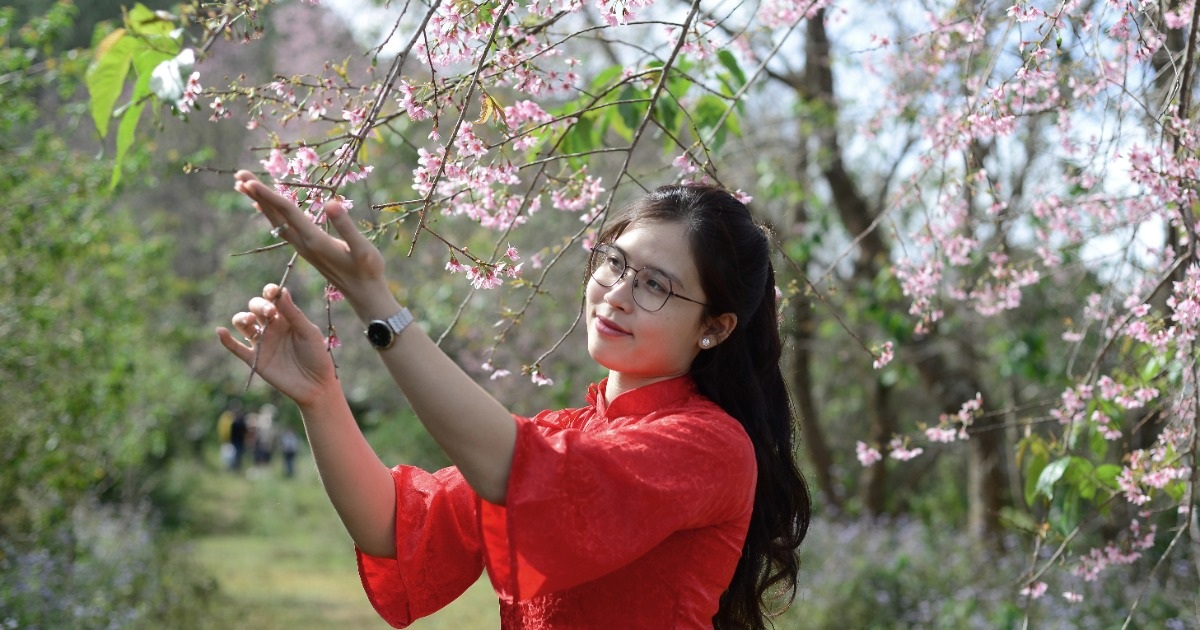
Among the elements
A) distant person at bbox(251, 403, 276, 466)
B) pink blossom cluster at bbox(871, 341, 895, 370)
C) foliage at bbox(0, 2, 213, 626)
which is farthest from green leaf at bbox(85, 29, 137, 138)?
distant person at bbox(251, 403, 276, 466)

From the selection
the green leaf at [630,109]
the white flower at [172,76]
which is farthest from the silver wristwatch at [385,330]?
the green leaf at [630,109]

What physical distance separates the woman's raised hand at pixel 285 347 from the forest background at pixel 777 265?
73 mm

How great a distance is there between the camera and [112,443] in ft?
24.9

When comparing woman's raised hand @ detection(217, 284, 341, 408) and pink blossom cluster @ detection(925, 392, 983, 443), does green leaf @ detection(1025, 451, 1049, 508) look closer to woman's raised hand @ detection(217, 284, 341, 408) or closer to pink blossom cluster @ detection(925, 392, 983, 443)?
pink blossom cluster @ detection(925, 392, 983, 443)

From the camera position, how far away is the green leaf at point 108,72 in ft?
6.00

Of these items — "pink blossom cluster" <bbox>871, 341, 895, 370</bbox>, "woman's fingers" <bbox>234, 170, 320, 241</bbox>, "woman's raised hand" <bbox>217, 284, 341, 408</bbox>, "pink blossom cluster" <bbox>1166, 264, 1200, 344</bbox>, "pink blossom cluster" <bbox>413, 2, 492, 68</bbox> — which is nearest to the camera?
"woman's fingers" <bbox>234, 170, 320, 241</bbox>

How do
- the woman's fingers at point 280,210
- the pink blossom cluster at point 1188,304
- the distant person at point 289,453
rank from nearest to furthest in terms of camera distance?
the woman's fingers at point 280,210, the pink blossom cluster at point 1188,304, the distant person at point 289,453

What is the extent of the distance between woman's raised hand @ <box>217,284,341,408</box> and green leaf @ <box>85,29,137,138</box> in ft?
1.59

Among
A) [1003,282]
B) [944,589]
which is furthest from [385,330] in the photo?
[944,589]

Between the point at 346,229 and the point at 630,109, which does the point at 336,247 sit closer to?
the point at 346,229

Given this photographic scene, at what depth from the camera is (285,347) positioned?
1576 millimetres

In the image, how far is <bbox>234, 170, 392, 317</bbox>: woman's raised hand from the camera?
49.9 inches

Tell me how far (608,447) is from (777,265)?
560 centimetres

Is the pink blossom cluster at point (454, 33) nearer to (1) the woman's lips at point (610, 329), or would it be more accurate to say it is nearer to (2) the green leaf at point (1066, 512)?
(1) the woman's lips at point (610, 329)
